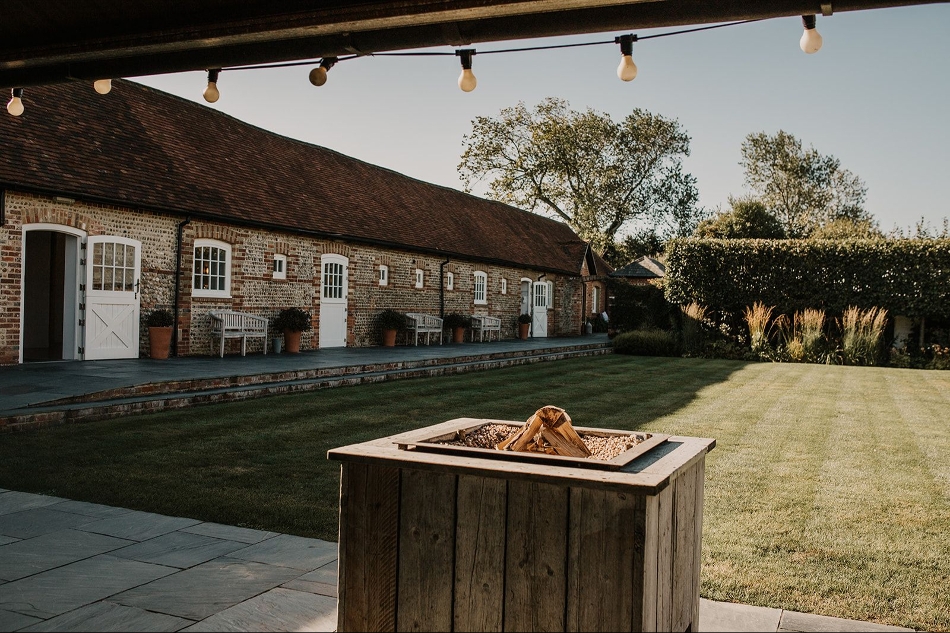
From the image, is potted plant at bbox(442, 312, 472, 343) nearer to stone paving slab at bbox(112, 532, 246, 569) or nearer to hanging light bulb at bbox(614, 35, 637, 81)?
stone paving slab at bbox(112, 532, 246, 569)

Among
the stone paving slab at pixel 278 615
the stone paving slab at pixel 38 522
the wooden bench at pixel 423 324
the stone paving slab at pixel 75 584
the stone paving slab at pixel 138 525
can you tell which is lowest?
the stone paving slab at pixel 38 522

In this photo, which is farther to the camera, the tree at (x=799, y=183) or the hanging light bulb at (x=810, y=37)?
the tree at (x=799, y=183)

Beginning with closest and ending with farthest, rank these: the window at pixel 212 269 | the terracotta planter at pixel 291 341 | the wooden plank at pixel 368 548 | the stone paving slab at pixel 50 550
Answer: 1. the wooden plank at pixel 368 548
2. the stone paving slab at pixel 50 550
3. the window at pixel 212 269
4. the terracotta planter at pixel 291 341

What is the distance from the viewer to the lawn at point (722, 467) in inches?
144

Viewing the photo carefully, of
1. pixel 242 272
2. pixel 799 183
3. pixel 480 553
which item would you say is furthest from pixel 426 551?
pixel 799 183

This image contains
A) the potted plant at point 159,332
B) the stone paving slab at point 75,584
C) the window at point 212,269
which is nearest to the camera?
the stone paving slab at point 75,584

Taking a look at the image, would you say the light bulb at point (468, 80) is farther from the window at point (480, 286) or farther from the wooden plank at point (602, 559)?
the window at point (480, 286)

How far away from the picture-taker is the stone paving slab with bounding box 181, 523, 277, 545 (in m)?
3.96

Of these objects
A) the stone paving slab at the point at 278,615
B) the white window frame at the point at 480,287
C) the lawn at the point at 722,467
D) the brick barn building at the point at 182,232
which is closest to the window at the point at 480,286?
the white window frame at the point at 480,287

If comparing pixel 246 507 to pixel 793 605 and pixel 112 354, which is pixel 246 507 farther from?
pixel 112 354

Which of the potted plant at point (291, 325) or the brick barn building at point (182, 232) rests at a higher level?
the brick barn building at point (182, 232)

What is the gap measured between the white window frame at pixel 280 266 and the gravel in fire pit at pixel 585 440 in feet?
44.0

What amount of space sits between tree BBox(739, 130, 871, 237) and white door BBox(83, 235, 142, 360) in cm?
4227

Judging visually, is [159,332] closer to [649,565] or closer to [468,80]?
[468,80]
